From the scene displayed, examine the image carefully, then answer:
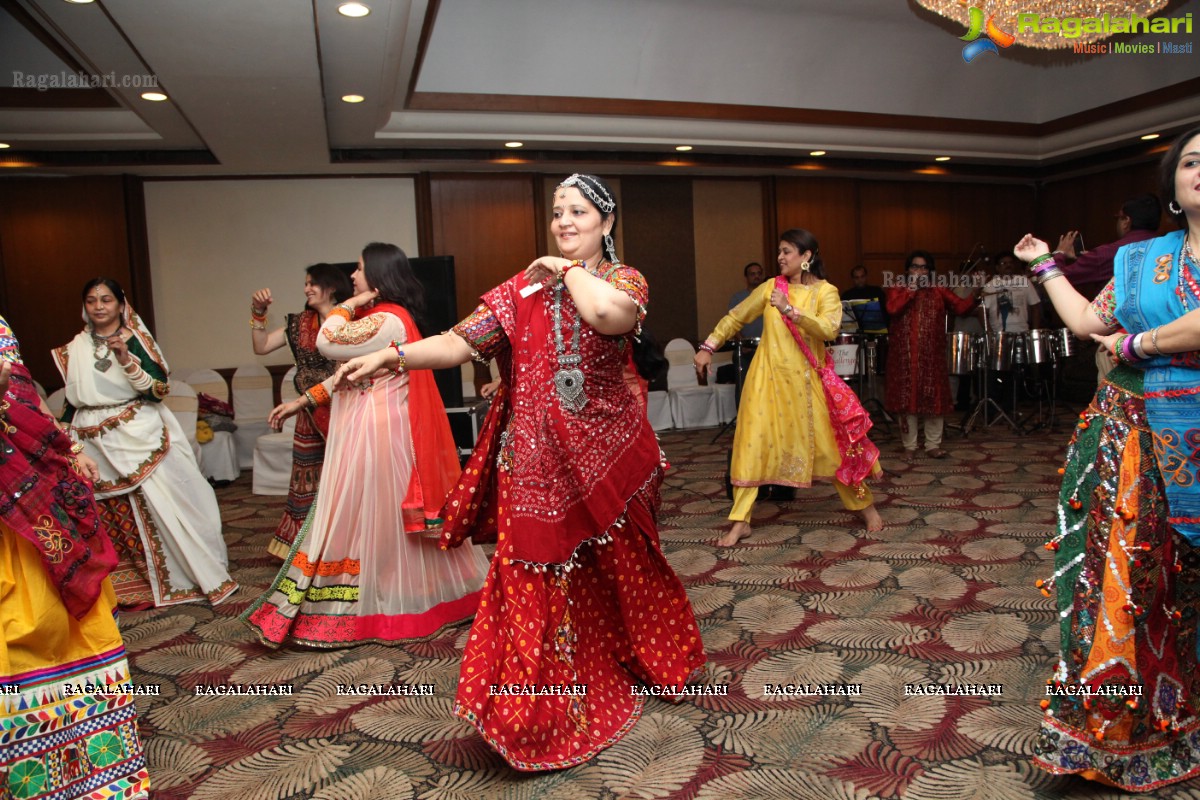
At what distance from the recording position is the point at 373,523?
9.86 ft

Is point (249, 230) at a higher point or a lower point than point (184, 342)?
higher

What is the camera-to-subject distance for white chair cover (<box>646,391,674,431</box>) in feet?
27.5

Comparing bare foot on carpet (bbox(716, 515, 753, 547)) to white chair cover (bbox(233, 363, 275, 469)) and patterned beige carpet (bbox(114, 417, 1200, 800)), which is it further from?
white chair cover (bbox(233, 363, 275, 469))

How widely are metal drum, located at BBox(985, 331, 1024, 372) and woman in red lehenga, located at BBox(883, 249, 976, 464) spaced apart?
666 millimetres

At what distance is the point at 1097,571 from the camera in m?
1.80

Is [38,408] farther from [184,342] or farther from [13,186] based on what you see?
[13,186]

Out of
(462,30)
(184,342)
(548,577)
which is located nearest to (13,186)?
(184,342)

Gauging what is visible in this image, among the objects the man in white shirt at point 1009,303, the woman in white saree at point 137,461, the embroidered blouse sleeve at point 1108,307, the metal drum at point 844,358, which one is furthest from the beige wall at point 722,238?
the embroidered blouse sleeve at point 1108,307

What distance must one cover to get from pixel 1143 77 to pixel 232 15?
26.3 feet

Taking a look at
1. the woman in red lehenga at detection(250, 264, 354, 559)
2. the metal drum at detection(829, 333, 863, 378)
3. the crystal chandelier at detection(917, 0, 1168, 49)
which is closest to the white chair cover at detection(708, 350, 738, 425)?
the metal drum at detection(829, 333, 863, 378)

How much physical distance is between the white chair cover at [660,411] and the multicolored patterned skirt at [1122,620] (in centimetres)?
651

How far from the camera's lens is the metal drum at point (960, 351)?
676 centimetres

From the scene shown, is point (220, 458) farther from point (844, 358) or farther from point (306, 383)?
point (844, 358)

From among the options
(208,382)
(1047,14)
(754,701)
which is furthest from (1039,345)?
(208,382)
